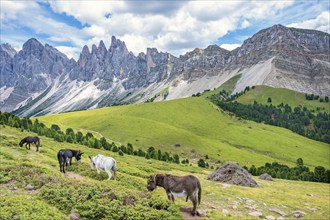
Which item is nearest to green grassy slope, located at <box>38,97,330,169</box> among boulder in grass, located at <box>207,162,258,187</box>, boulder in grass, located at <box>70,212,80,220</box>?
boulder in grass, located at <box>207,162,258,187</box>

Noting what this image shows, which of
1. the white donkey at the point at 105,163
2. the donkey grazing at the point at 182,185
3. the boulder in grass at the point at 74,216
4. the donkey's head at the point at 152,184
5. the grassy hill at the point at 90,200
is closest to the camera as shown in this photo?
the boulder in grass at the point at 74,216

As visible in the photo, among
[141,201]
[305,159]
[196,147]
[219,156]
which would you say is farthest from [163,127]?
[141,201]

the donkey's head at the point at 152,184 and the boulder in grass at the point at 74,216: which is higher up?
the donkey's head at the point at 152,184

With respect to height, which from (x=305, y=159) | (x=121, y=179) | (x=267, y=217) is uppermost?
(x=121, y=179)

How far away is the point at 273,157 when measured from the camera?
16912cm

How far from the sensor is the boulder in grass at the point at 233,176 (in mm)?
51969

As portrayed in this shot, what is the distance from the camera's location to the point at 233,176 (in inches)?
2093

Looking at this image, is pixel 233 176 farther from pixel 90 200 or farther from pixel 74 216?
pixel 74 216

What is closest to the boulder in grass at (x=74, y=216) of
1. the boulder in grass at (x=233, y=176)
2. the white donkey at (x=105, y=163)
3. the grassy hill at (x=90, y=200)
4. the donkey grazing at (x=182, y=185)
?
the grassy hill at (x=90, y=200)

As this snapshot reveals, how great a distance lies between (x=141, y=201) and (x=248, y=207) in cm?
1325

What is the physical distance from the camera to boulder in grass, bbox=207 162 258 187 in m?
52.0

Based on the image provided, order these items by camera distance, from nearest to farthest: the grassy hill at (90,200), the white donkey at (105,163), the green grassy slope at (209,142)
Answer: the grassy hill at (90,200)
the white donkey at (105,163)
the green grassy slope at (209,142)

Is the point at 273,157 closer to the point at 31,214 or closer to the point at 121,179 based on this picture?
the point at 121,179

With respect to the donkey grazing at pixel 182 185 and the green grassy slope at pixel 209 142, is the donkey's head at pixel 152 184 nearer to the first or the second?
the donkey grazing at pixel 182 185
